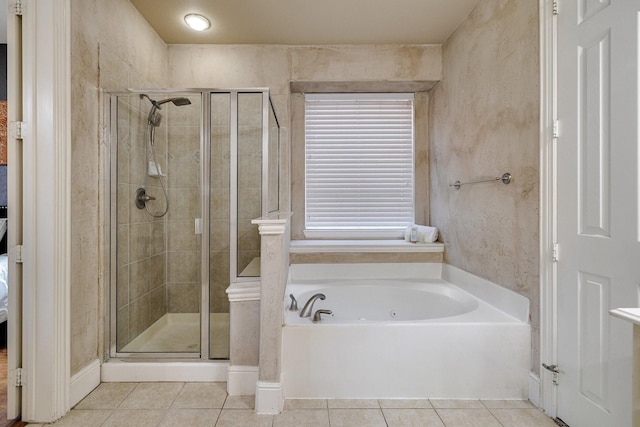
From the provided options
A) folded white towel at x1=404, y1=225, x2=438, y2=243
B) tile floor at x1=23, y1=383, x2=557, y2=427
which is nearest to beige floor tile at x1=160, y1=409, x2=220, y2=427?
tile floor at x1=23, y1=383, x2=557, y2=427

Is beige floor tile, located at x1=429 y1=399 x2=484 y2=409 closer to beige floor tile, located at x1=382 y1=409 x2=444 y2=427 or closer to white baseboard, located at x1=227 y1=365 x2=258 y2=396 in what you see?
beige floor tile, located at x1=382 y1=409 x2=444 y2=427

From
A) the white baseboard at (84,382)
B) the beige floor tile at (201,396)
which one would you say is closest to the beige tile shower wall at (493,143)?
the beige floor tile at (201,396)

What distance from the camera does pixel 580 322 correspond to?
147cm

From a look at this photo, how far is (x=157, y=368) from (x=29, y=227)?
3.38ft

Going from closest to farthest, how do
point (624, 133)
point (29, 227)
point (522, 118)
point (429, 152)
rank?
point (624, 133), point (29, 227), point (522, 118), point (429, 152)

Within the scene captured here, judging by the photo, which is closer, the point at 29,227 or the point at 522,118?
the point at 29,227

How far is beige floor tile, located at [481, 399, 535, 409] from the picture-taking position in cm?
170

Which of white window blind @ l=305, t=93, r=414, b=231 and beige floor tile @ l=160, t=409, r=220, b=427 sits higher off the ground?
white window blind @ l=305, t=93, r=414, b=231

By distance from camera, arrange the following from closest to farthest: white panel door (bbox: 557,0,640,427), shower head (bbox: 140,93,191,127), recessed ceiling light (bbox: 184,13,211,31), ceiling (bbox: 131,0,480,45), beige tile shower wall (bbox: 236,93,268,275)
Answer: white panel door (bbox: 557,0,640,427)
beige tile shower wall (bbox: 236,93,268,275)
shower head (bbox: 140,93,191,127)
ceiling (bbox: 131,0,480,45)
recessed ceiling light (bbox: 184,13,211,31)

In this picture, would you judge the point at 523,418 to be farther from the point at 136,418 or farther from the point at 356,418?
the point at 136,418

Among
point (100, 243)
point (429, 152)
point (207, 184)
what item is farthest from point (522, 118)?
point (100, 243)

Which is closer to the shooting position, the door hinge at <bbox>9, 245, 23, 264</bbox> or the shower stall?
the door hinge at <bbox>9, 245, 23, 264</bbox>

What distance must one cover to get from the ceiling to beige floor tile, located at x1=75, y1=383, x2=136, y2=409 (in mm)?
2391

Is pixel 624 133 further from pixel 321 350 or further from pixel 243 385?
pixel 243 385
